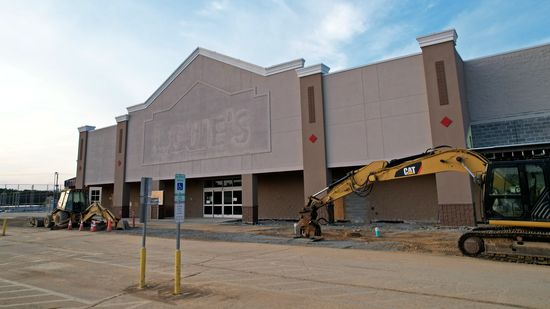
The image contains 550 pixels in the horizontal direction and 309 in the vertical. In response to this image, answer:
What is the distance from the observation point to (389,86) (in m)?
20.3

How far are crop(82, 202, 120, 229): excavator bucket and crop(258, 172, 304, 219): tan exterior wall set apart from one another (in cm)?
1068

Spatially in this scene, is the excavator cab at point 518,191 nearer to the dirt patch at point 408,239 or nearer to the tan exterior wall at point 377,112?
the dirt patch at point 408,239

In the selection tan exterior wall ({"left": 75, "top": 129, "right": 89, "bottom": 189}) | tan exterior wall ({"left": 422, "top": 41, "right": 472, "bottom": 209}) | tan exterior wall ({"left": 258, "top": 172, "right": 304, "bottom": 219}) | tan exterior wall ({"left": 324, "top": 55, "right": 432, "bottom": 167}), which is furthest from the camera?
tan exterior wall ({"left": 75, "top": 129, "right": 89, "bottom": 189})

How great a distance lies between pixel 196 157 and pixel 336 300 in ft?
76.7

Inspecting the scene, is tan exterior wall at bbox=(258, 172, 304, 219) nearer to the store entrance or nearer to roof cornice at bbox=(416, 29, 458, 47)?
the store entrance

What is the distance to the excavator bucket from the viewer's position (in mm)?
22625

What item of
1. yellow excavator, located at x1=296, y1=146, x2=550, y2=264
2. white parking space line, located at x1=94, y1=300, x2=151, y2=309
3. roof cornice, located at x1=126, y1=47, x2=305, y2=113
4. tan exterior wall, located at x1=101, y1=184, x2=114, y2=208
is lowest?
white parking space line, located at x1=94, y1=300, x2=151, y2=309

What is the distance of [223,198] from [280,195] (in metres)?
5.63

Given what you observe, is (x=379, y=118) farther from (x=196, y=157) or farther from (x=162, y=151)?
(x=162, y=151)

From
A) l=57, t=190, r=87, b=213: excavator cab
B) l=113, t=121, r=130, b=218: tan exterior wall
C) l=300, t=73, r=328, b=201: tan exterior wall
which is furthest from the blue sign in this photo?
l=113, t=121, r=130, b=218: tan exterior wall

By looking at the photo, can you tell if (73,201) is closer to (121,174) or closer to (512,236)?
(121,174)

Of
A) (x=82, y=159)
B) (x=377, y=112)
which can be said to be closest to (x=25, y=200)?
(x=82, y=159)

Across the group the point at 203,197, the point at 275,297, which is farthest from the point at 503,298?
the point at 203,197

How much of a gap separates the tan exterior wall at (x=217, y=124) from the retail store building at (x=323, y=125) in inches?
3.4
